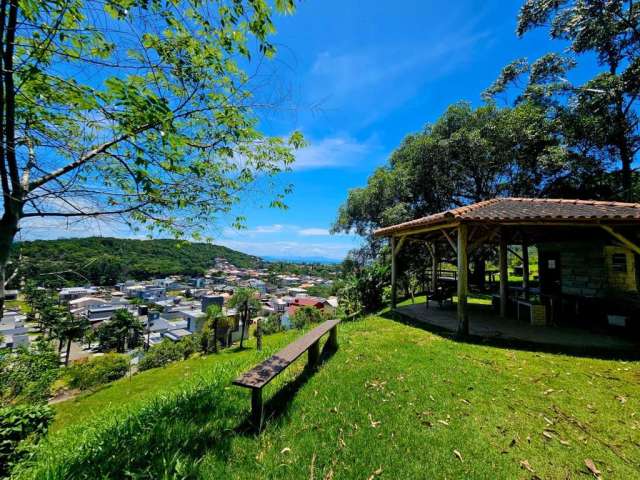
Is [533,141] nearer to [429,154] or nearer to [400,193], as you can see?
[429,154]

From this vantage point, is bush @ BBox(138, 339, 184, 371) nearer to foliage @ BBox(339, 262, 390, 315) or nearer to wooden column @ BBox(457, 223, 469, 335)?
foliage @ BBox(339, 262, 390, 315)

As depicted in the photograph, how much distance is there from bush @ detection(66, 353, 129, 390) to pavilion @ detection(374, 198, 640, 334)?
2242 cm

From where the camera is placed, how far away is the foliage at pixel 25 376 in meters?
11.4

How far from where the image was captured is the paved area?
5.45 meters

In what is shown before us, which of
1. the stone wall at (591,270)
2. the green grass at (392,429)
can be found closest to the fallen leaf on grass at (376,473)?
the green grass at (392,429)

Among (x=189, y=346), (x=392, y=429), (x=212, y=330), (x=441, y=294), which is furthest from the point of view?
(x=189, y=346)

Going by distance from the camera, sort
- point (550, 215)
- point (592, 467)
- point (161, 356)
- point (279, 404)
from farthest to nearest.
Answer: point (161, 356) → point (550, 215) → point (279, 404) → point (592, 467)

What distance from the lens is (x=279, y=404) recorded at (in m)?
3.27

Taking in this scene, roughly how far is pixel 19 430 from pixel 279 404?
2.75m

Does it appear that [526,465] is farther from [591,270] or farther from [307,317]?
[307,317]

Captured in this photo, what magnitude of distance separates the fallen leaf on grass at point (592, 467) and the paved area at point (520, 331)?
397cm

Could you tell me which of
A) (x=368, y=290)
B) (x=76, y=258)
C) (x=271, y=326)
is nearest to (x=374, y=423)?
(x=76, y=258)

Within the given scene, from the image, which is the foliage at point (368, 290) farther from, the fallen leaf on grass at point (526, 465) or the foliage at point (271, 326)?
the foliage at point (271, 326)

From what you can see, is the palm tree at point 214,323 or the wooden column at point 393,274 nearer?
the wooden column at point 393,274
